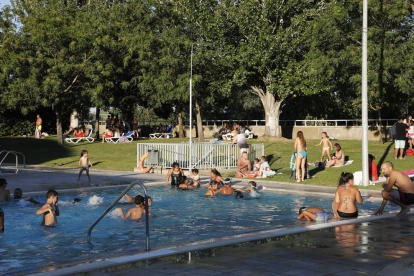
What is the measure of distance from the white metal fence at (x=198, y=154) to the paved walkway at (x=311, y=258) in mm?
12827

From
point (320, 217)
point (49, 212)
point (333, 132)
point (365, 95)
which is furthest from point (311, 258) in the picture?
point (333, 132)

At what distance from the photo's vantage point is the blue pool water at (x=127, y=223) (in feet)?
28.4

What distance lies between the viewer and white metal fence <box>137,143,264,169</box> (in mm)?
20969

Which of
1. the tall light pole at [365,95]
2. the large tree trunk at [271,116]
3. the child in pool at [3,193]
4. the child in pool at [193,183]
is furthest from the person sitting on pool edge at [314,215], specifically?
the large tree trunk at [271,116]

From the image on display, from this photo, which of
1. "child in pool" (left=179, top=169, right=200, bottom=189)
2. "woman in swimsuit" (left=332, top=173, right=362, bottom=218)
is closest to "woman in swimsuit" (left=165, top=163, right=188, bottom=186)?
"child in pool" (left=179, top=169, right=200, bottom=189)

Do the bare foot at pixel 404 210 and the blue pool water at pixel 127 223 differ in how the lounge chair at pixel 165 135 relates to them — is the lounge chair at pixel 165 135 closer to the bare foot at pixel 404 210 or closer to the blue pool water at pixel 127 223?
the blue pool water at pixel 127 223

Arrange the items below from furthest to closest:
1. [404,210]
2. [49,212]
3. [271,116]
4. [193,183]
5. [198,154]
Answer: [271,116] → [198,154] → [193,183] → [49,212] → [404,210]

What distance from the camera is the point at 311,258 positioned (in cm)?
648

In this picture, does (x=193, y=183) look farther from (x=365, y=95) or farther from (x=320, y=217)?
(x=320, y=217)

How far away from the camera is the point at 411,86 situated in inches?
1042

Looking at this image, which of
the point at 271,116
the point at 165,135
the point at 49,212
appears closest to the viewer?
the point at 49,212

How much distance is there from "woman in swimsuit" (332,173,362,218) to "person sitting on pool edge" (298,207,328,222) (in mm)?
386

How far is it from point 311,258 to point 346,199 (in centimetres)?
434

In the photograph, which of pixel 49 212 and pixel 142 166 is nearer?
pixel 49 212
